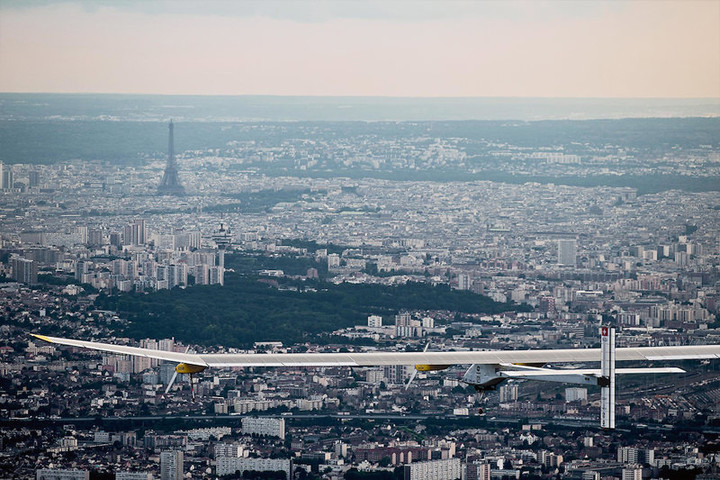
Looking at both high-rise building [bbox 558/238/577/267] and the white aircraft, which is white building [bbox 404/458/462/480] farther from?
high-rise building [bbox 558/238/577/267]

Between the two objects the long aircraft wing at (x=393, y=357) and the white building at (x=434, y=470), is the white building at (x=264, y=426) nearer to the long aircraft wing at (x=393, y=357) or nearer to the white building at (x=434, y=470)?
the white building at (x=434, y=470)

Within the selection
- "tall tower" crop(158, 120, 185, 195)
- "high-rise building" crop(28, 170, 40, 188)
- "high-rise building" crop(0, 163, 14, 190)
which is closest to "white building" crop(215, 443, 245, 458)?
"high-rise building" crop(0, 163, 14, 190)

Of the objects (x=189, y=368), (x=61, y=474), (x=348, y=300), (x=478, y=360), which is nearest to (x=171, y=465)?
(x=61, y=474)

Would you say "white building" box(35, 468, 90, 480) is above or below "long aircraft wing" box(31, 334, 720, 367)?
below

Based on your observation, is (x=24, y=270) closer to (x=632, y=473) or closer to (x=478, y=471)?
(x=478, y=471)

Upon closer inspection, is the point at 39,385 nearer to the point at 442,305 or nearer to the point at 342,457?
the point at 342,457

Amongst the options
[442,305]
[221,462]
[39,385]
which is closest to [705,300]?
[442,305]
